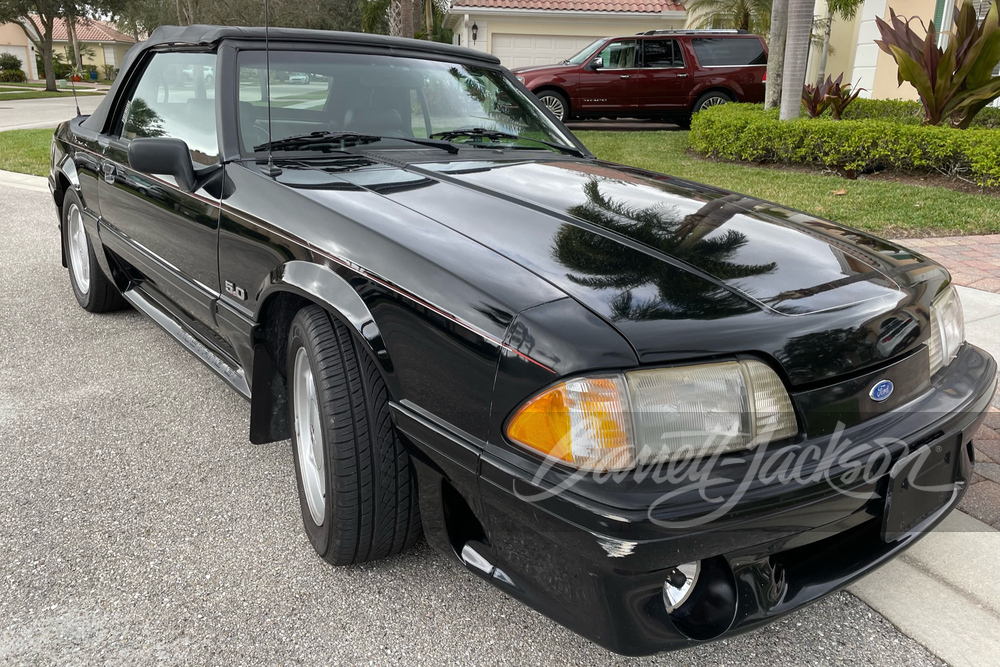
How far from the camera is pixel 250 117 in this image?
2.67 meters

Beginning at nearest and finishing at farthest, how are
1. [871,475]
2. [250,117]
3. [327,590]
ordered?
[871,475] → [327,590] → [250,117]

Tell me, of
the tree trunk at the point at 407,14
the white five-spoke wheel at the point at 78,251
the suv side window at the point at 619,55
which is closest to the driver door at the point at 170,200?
the white five-spoke wheel at the point at 78,251

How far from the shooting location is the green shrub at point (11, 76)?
42.5 m

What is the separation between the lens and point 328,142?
272 cm

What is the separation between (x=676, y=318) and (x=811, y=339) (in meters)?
0.30

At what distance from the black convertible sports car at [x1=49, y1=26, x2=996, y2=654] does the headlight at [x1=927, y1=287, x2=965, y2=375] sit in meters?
0.01

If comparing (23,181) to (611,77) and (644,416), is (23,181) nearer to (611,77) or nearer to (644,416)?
(611,77)

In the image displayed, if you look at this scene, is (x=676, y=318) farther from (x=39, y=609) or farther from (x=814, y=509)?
(x=39, y=609)

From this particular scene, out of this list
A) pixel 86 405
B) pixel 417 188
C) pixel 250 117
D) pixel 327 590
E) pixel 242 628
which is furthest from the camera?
pixel 86 405

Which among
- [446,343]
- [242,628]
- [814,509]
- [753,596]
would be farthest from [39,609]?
[814,509]

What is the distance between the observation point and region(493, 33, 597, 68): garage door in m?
20.2

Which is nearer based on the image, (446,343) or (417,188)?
(446,343)

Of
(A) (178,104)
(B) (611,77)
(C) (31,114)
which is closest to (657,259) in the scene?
(A) (178,104)

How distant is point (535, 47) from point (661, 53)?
24.2ft
